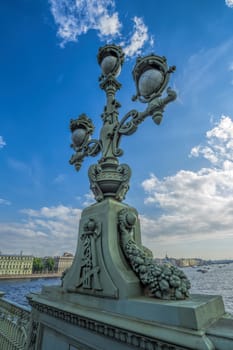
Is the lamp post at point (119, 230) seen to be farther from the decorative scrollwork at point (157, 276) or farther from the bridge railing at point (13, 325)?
the bridge railing at point (13, 325)

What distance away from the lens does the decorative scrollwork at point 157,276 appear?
1.74 meters

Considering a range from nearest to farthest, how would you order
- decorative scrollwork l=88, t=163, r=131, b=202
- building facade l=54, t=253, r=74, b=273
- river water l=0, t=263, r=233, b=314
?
decorative scrollwork l=88, t=163, r=131, b=202 → river water l=0, t=263, r=233, b=314 → building facade l=54, t=253, r=74, b=273

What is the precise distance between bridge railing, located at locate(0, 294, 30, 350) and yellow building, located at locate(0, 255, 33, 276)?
73.6 metres

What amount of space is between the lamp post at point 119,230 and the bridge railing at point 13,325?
216 cm

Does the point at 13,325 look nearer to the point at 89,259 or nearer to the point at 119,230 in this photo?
the point at 89,259

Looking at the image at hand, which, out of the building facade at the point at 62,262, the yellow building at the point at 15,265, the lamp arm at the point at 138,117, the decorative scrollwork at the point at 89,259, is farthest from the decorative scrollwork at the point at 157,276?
the building facade at the point at 62,262

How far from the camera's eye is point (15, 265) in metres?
68.8

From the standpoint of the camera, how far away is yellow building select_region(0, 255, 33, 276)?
218ft

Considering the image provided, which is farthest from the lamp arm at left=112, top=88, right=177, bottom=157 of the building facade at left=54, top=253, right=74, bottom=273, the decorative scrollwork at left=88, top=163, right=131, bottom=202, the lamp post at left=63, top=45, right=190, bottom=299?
the building facade at left=54, top=253, right=74, bottom=273

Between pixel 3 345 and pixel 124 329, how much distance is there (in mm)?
4709

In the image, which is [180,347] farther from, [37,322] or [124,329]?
[37,322]

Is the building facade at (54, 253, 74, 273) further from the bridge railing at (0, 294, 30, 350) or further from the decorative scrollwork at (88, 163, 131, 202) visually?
the decorative scrollwork at (88, 163, 131, 202)

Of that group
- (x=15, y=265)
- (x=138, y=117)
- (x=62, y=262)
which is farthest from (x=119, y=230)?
(x=62, y=262)

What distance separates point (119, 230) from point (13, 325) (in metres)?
3.83
